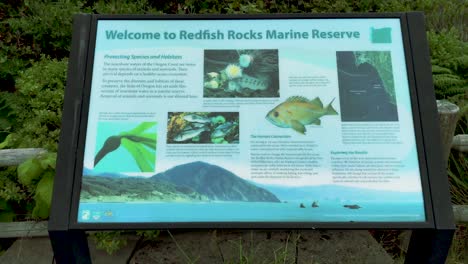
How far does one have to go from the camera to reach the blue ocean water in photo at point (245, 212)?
2039 mm

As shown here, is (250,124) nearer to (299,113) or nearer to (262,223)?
(299,113)

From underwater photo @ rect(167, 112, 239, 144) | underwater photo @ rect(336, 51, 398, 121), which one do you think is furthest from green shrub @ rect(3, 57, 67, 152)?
underwater photo @ rect(336, 51, 398, 121)

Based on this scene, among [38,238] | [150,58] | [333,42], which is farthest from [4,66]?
[333,42]

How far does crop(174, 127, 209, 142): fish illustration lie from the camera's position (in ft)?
7.14

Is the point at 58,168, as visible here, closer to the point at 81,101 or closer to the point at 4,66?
the point at 81,101

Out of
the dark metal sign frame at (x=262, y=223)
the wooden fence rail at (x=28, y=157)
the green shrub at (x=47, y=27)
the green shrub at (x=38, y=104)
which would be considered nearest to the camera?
the dark metal sign frame at (x=262, y=223)

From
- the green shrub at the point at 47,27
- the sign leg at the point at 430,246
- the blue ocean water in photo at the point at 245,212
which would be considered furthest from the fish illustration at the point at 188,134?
the green shrub at the point at 47,27

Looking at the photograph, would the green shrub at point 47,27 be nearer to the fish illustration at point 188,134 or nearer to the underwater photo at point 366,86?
the fish illustration at point 188,134

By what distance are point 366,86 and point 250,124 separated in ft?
1.86

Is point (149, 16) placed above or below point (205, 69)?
above

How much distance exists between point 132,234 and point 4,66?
1.95 meters

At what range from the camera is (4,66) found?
3.96 m

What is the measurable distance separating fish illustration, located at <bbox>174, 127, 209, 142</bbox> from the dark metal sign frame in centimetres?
38

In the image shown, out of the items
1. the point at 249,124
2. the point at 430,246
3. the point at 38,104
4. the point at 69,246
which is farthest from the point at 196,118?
the point at 38,104
